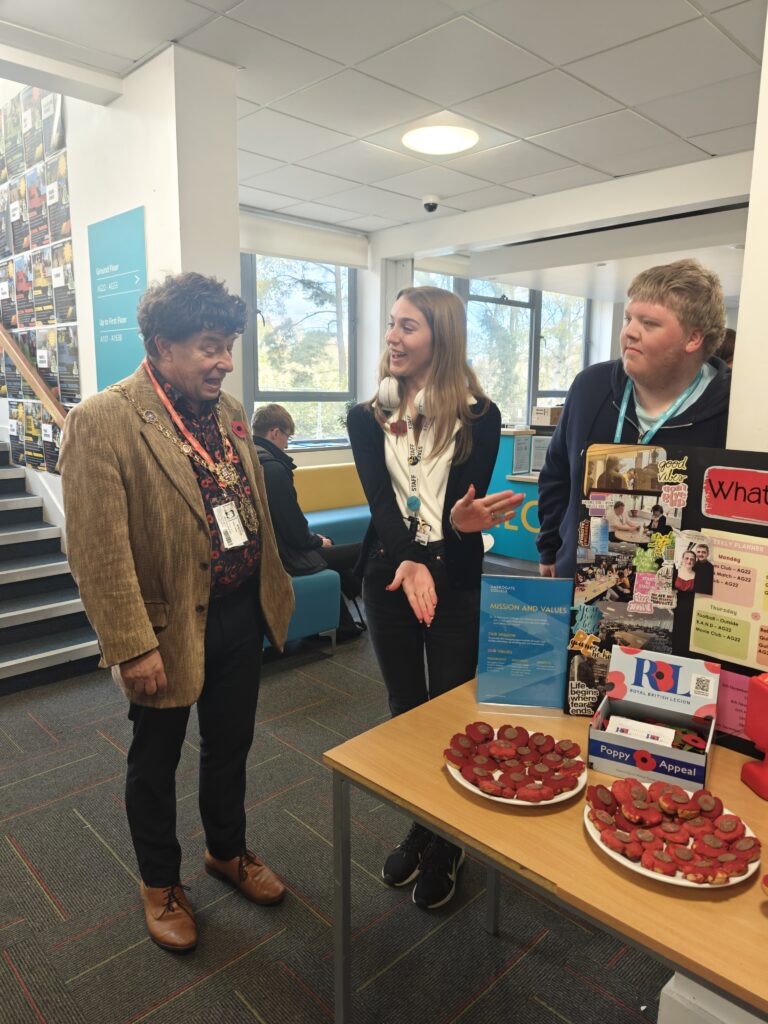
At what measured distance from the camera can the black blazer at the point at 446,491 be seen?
1661 mm

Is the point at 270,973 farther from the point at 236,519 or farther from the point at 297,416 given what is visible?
the point at 297,416

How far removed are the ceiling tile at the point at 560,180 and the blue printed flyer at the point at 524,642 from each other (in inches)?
165

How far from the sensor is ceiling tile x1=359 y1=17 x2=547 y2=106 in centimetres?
290

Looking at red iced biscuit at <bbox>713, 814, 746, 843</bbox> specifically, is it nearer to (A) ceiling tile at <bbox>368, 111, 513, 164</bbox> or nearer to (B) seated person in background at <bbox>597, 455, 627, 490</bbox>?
(B) seated person in background at <bbox>597, 455, 627, 490</bbox>

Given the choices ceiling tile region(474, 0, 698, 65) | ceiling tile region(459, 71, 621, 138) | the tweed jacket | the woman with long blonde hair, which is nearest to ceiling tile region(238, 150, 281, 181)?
ceiling tile region(459, 71, 621, 138)

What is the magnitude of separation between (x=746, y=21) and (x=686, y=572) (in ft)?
9.14

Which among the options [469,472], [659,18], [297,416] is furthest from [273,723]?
[297,416]

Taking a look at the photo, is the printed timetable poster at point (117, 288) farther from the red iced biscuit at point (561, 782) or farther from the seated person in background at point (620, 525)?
the red iced biscuit at point (561, 782)

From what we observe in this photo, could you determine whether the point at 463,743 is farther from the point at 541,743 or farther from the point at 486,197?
Result: the point at 486,197

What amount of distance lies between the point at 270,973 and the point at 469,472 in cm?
131

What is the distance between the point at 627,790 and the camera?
103 cm

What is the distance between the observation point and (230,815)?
1.84 meters

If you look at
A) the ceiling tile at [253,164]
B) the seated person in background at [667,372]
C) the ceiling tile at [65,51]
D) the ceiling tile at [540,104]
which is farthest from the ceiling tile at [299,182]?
the seated person in background at [667,372]

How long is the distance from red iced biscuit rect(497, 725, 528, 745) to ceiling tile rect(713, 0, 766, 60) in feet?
9.49
